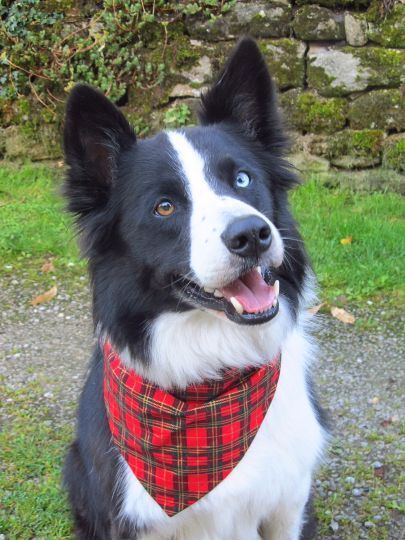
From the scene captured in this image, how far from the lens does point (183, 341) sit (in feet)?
7.79

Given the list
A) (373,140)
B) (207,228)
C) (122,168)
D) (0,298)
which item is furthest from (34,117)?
(207,228)

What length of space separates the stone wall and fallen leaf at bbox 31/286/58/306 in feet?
6.50

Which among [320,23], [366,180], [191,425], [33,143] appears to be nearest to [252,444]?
[191,425]

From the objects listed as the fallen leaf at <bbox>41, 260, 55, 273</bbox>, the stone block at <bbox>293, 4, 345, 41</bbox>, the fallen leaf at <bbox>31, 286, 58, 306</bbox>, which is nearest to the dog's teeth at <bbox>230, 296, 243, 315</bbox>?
the fallen leaf at <bbox>31, 286, 58, 306</bbox>

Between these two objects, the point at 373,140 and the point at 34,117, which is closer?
the point at 373,140

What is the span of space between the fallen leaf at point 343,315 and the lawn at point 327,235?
0.12m

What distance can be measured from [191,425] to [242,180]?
903 mm

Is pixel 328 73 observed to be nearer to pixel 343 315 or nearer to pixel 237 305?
pixel 343 315

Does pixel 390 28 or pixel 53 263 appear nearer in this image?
pixel 53 263

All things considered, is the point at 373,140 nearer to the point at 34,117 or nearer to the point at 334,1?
the point at 334,1

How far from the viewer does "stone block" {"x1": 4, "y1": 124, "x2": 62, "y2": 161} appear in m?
6.33

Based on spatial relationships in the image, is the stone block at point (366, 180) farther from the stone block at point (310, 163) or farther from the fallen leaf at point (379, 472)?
the fallen leaf at point (379, 472)

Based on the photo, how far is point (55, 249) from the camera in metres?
5.32

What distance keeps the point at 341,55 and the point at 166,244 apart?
12.8 feet
